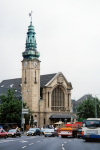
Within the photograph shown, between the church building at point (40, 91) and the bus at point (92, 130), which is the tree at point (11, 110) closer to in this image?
the church building at point (40, 91)

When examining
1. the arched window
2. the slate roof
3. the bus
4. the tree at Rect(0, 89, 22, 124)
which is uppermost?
the slate roof

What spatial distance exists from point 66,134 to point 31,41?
62.5 metres

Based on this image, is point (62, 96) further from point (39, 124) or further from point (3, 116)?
point (3, 116)

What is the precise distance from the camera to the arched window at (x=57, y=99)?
11275 centimetres

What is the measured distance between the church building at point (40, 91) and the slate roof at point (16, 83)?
0.16m

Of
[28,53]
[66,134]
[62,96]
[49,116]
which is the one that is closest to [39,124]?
[49,116]

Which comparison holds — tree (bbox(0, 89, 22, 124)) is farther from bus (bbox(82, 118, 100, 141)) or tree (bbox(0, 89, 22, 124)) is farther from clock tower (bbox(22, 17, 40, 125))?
bus (bbox(82, 118, 100, 141))

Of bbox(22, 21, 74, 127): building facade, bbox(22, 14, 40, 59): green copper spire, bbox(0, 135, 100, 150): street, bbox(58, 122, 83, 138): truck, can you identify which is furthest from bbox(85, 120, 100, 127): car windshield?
bbox(22, 14, 40, 59): green copper spire

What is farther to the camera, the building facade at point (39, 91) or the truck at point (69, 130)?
the building facade at point (39, 91)

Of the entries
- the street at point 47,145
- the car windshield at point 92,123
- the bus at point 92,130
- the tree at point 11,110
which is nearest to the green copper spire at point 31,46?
the tree at point 11,110

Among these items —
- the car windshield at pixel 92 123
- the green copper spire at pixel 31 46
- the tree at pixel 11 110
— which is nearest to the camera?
the car windshield at pixel 92 123

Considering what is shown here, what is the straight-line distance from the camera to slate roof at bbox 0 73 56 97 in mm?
115406

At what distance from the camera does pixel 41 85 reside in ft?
375

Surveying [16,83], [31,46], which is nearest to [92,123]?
[31,46]
